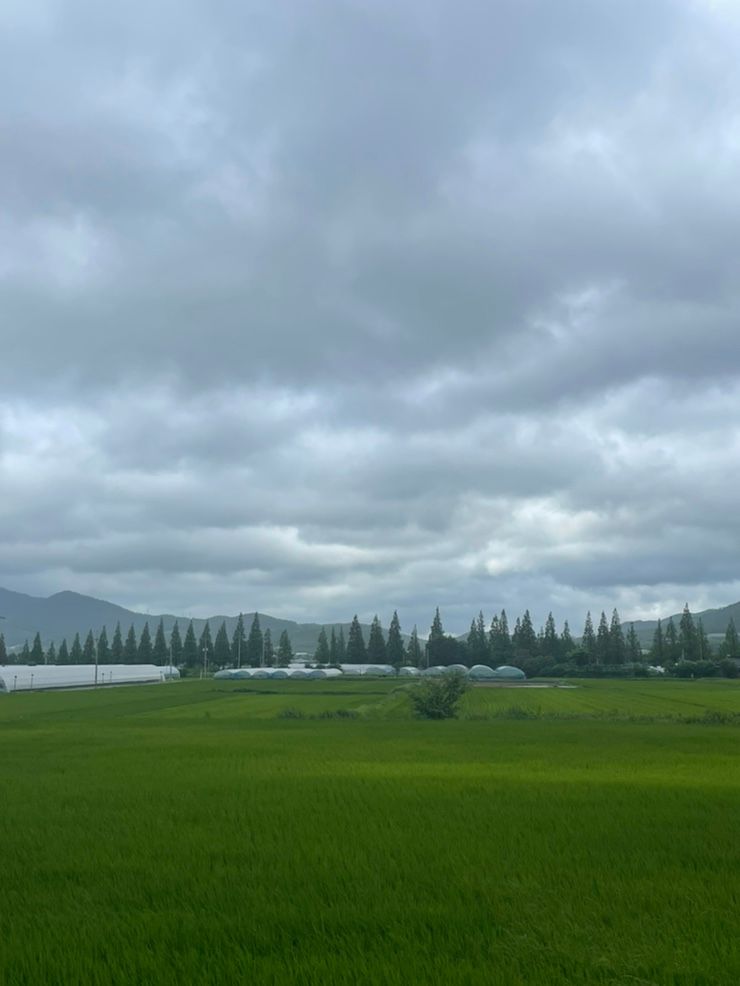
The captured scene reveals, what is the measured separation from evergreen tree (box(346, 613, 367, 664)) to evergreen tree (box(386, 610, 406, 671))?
515 centimetres

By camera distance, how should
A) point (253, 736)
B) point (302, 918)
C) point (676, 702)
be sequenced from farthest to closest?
1. point (676, 702)
2. point (253, 736)
3. point (302, 918)

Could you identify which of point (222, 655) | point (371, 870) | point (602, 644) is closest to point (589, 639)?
point (602, 644)

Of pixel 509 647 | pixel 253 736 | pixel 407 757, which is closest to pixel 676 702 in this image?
pixel 253 736

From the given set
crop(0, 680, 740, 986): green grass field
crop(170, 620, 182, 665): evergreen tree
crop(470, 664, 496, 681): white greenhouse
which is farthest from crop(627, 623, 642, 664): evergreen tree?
crop(0, 680, 740, 986): green grass field

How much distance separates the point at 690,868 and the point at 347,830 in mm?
4866

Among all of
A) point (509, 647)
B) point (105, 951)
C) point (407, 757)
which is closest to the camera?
point (105, 951)

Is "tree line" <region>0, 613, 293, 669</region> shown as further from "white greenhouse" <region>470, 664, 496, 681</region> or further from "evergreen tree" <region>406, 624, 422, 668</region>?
"white greenhouse" <region>470, 664, 496, 681</region>

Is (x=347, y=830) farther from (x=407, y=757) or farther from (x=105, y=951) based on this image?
(x=407, y=757)

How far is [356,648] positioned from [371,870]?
163 m

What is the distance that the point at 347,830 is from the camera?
44.8ft

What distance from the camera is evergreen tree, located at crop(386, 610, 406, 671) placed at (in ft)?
549

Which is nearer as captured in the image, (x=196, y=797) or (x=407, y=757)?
(x=196, y=797)

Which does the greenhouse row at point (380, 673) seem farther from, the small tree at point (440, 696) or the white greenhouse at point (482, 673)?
the small tree at point (440, 696)

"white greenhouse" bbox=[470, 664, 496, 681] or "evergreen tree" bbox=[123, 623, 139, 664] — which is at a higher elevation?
"evergreen tree" bbox=[123, 623, 139, 664]
